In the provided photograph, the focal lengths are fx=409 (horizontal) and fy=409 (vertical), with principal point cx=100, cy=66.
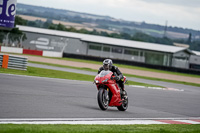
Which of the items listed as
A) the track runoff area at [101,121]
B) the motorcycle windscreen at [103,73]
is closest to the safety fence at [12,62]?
the motorcycle windscreen at [103,73]

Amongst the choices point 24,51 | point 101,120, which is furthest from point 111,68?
point 24,51

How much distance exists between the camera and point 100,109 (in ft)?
39.0

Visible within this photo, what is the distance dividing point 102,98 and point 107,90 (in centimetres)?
40

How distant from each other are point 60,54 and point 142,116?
1839 inches

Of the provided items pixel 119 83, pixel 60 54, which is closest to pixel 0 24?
pixel 119 83

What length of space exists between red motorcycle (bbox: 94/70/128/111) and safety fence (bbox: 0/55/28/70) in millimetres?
13998

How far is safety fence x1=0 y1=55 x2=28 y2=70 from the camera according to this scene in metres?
24.8

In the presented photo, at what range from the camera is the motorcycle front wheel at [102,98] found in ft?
37.0

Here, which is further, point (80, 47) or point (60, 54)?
point (80, 47)

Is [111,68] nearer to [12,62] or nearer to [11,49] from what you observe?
[12,62]

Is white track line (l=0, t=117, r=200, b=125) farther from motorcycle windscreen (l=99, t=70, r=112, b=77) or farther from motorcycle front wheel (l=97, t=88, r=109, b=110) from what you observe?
motorcycle windscreen (l=99, t=70, r=112, b=77)

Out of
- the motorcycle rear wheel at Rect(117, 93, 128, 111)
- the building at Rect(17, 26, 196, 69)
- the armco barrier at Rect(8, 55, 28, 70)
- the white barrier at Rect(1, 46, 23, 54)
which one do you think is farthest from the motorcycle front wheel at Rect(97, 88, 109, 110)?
the building at Rect(17, 26, 196, 69)

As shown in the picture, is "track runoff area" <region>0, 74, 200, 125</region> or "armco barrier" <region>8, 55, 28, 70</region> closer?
"track runoff area" <region>0, 74, 200, 125</region>

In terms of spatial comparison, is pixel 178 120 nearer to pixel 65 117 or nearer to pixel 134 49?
pixel 65 117
